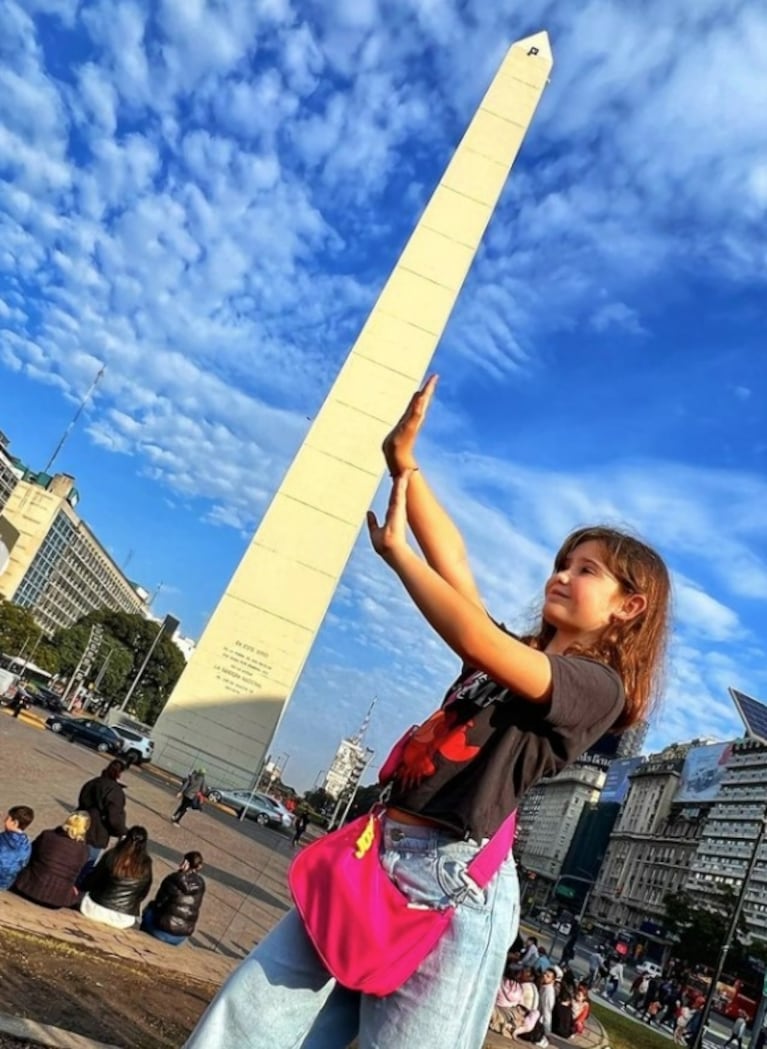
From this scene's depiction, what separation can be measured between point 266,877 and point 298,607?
8556 millimetres

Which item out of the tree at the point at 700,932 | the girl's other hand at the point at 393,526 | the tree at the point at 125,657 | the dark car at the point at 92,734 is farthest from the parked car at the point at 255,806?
the tree at the point at 125,657

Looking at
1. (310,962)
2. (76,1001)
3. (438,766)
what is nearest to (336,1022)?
(310,962)

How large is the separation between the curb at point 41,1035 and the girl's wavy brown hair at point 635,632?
8.43 ft

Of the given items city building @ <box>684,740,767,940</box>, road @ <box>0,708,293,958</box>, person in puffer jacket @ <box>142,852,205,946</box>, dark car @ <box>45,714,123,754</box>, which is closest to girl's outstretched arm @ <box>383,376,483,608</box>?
person in puffer jacket @ <box>142,852,205,946</box>

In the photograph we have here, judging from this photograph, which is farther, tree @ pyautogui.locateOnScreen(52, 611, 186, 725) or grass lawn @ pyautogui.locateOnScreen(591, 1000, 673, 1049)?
tree @ pyautogui.locateOnScreen(52, 611, 186, 725)

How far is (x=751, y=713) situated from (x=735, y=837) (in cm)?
4892

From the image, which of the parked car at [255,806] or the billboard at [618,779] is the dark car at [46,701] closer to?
the parked car at [255,806]

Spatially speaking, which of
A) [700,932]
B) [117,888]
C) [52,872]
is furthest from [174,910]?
[700,932]

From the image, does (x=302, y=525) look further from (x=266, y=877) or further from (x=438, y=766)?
(x=438, y=766)

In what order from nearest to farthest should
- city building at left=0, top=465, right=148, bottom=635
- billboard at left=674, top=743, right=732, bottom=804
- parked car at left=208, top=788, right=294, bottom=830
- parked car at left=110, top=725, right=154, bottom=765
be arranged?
parked car at left=208, top=788, right=294, bottom=830 → parked car at left=110, top=725, right=154, bottom=765 → billboard at left=674, top=743, right=732, bottom=804 → city building at left=0, top=465, right=148, bottom=635

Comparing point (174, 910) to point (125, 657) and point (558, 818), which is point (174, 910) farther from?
point (558, 818)

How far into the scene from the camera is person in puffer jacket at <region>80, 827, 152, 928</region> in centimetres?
636

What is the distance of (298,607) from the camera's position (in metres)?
22.0

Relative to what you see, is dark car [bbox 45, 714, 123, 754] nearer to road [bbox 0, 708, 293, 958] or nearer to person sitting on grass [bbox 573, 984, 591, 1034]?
road [bbox 0, 708, 293, 958]
